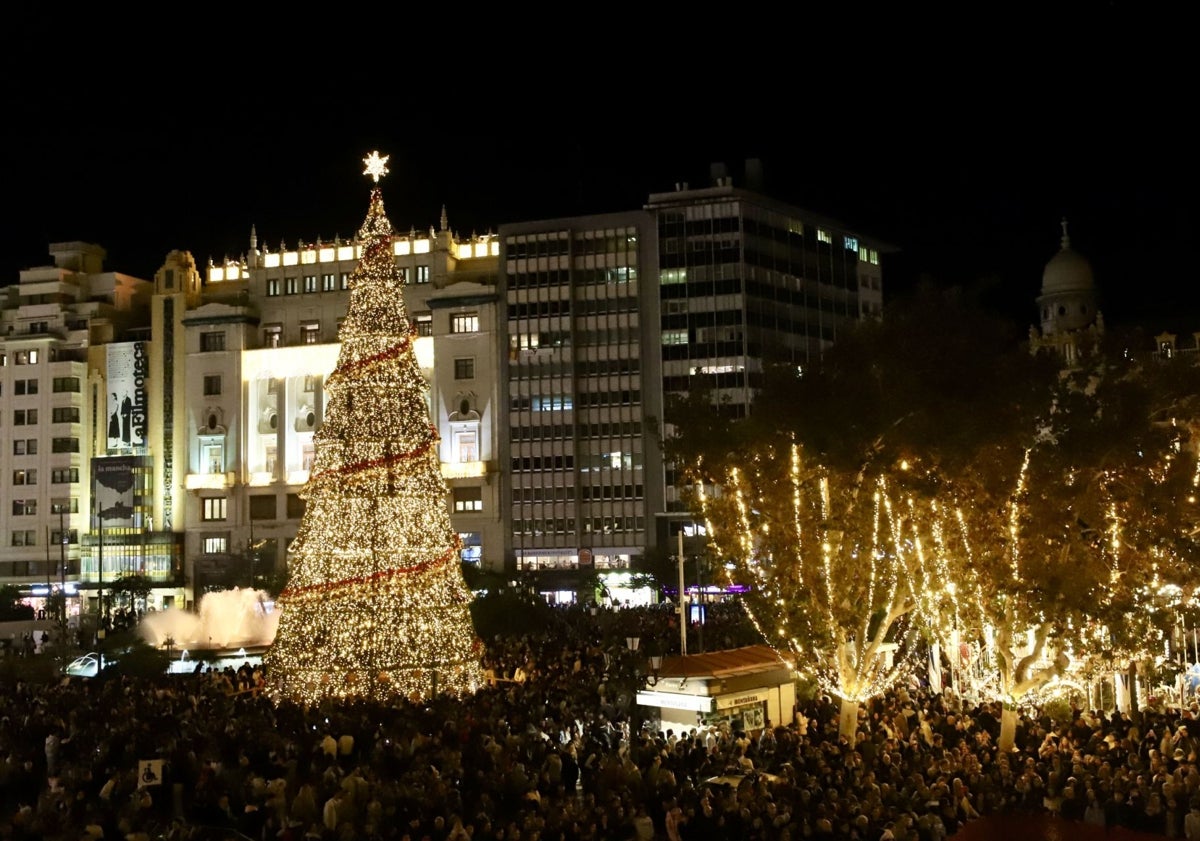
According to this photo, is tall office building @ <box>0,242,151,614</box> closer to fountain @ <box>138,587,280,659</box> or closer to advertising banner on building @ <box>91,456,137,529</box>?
advertising banner on building @ <box>91,456,137,529</box>

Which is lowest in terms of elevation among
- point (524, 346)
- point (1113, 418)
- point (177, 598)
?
point (177, 598)

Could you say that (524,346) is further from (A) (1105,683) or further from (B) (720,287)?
(A) (1105,683)

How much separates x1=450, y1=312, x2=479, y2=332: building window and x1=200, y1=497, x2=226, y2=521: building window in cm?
1985

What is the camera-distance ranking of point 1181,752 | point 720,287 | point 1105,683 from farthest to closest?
point 720,287 < point 1105,683 < point 1181,752

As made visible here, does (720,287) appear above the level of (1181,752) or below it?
above

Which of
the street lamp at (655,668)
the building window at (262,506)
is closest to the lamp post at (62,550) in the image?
the building window at (262,506)

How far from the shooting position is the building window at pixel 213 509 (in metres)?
87.8

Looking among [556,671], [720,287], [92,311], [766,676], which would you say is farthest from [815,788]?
[92,311]

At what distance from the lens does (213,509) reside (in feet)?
289

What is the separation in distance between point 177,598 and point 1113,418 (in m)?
75.8

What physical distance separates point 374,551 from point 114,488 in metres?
65.5

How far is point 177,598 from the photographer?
284 feet

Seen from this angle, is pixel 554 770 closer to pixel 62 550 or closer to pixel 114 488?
pixel 62 550

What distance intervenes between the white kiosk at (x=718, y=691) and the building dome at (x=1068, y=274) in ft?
202
